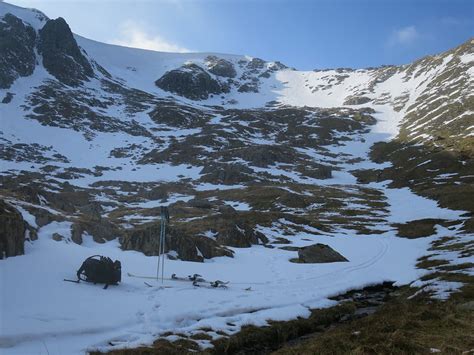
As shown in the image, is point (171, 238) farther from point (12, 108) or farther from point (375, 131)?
point (375, 131)

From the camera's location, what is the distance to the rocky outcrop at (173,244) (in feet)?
108

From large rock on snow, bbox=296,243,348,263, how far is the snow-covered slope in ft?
4.47

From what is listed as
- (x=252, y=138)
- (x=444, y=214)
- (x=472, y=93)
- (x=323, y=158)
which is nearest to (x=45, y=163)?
(x=252, y=138)

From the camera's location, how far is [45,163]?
388ft

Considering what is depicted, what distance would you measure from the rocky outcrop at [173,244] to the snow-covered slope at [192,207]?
12 cm

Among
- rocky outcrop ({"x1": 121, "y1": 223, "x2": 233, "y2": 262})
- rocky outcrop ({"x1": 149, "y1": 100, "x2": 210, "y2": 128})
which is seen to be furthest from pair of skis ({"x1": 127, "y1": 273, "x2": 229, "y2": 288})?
rocky outcrop ({"x1": 149, "y1": 100, "x2": 210, "y2": 128})

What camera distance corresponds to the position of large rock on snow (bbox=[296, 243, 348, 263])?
34.9 metres

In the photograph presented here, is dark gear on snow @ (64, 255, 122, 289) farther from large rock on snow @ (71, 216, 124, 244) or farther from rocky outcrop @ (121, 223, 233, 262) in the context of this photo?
large rock on snow @ (71, 216, 124, 244)

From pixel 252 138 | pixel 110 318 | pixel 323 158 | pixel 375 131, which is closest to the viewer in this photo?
pixel 110 318

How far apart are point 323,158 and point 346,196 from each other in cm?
5610

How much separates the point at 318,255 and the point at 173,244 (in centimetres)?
1245

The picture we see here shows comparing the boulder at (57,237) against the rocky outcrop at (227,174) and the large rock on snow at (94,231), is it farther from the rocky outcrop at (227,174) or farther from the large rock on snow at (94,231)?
the rocky outcrop at (227,174)

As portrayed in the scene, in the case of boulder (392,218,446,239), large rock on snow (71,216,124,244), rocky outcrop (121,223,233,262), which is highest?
boulder (392,218,446,239)

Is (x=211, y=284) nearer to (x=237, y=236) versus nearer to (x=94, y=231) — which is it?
(x=94, y=231)
